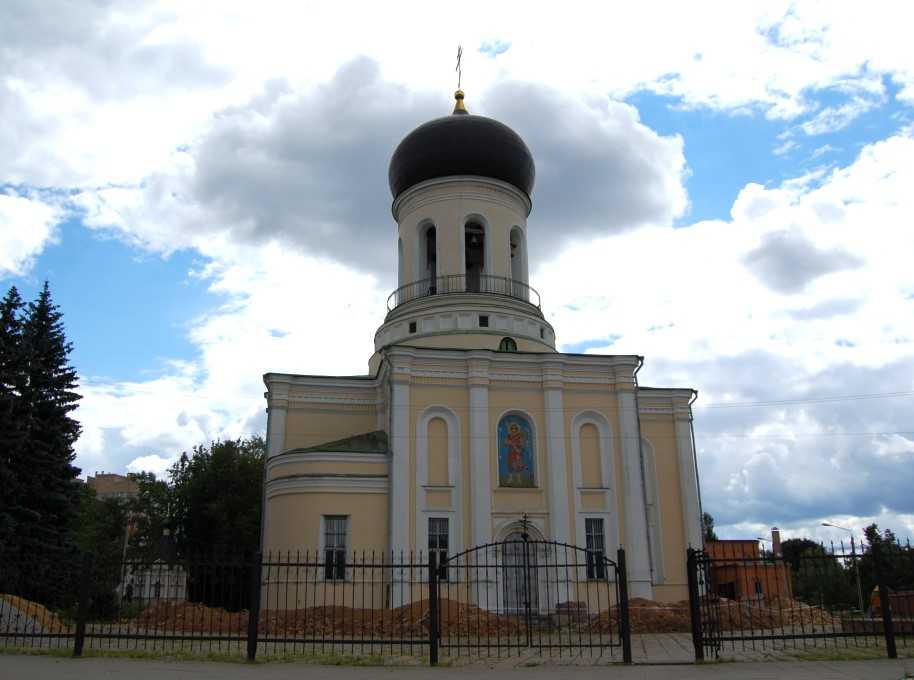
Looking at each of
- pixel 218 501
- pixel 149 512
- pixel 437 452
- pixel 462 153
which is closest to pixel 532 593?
pixel 437 452

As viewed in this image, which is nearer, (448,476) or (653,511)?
(448,476)

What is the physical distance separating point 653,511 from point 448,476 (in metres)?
6.72

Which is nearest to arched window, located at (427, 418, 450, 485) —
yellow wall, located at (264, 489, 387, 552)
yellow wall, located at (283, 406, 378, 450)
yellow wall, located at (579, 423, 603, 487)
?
yellow wall, located at (264, 489, 387, 552)

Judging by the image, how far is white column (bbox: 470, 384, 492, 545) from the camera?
70.2 ft

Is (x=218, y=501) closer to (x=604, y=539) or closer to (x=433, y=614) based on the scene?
(x=604, y=539)

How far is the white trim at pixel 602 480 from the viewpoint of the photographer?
22.2 meters

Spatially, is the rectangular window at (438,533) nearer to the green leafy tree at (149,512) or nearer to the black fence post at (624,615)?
the black fence post at (624,615)

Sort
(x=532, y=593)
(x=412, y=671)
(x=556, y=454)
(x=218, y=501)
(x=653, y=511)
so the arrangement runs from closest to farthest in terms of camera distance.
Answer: (x=412, y=671) < (x=532, y=593) < (x=556, y=454) < (x=653, y=511) < (x=218, y=501)

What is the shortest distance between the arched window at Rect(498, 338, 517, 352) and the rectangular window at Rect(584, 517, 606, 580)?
5.63 metres

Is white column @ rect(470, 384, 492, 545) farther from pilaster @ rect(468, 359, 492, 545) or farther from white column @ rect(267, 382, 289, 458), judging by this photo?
white column @ rect(267, 382, 289, 458)

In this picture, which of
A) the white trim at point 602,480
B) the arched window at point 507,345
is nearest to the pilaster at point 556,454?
the white trim at point 602,480

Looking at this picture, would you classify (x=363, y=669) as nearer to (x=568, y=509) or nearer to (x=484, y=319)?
(x=568, y=509)

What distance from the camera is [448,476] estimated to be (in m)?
21.9

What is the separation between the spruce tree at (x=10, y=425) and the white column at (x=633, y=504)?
16.1 metres
